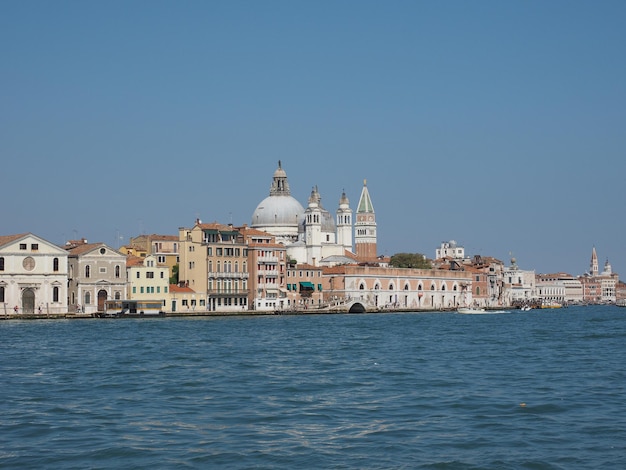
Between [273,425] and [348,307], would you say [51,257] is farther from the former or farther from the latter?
[273,425]

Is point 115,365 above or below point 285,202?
below

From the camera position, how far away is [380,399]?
19.4 metres

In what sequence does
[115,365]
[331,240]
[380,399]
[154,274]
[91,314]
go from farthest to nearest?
[331,240] < [154,274] < [91,314] < [115,365] < [380,399]

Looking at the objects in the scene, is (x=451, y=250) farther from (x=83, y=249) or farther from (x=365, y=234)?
(x=83, y=249)

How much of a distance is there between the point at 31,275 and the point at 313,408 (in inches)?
1842

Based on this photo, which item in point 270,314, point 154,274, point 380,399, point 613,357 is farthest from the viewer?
point 270,314

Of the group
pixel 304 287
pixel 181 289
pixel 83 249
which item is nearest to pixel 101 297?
pixel 83 249

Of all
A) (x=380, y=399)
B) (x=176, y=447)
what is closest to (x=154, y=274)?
(x=380, y=399)

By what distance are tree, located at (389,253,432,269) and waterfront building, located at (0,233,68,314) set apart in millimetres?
49366

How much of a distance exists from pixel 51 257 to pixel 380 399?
46.7 metres

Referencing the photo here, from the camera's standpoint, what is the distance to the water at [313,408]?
1393 centimetres

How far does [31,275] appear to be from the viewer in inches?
2431

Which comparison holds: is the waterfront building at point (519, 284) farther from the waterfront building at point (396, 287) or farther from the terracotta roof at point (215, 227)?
the terracotta roof at point (215, 227)

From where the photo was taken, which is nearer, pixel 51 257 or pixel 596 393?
pixel 596 393
